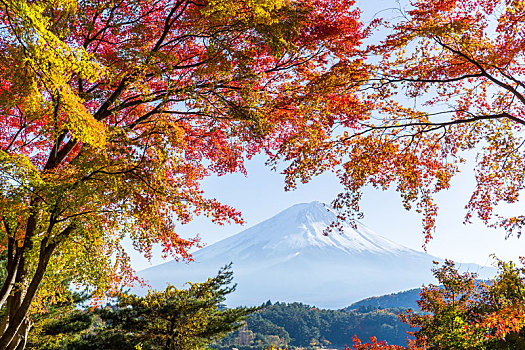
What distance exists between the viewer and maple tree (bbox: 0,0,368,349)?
3.49 metres

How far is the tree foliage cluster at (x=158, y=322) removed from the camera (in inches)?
373

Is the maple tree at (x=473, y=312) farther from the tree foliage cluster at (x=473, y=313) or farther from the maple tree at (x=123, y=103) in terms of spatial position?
the maple tree at (x=123, y=103)

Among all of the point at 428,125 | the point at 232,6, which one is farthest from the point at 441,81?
the point at 232,6

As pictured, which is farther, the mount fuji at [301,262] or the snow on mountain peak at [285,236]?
the mount fuji at [301,262]

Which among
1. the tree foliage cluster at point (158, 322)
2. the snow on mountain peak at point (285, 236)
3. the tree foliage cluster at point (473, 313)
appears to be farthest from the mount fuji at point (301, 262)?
the tree foliage cluster at point (473, 313)

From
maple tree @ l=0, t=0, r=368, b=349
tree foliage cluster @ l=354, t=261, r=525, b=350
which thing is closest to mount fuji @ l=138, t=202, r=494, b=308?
tree foliage cluster @ l=354, t=261, r=525, b=350

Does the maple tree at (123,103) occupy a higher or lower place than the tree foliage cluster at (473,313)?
higher

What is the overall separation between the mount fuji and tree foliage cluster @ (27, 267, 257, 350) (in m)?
149

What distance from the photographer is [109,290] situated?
468 cm

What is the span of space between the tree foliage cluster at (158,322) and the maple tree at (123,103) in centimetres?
491

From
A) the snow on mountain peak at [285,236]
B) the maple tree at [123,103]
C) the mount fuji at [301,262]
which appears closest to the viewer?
the maple tree at [123,103]

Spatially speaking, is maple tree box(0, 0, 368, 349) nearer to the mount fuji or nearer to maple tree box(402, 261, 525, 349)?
maple tree box(402, 261, 525, 349)

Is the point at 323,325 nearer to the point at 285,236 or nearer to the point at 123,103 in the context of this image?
the point at 123,103

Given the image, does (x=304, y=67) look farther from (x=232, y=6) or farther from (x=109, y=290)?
(x=109, y=290)
